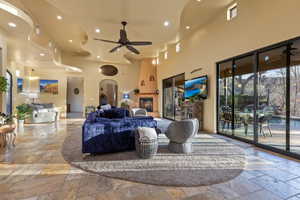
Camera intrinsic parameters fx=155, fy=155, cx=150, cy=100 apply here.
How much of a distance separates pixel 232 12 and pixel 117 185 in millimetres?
5858

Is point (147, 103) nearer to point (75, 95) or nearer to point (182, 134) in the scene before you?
point (182, 134)

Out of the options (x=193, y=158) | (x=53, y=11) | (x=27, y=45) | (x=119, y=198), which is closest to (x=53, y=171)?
(x=119, y=198)

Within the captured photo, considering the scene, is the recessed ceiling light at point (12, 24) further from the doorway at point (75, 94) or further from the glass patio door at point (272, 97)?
the doorway at point (75, 94)

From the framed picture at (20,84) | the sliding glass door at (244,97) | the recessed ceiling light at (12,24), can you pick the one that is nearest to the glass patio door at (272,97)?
the sliding glass door at (244,97)

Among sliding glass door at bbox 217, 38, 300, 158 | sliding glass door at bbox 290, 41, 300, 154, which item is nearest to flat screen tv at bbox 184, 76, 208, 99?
sliding glass door at bbox 217, 38, 300, 158

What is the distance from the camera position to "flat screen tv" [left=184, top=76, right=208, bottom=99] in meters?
6.05

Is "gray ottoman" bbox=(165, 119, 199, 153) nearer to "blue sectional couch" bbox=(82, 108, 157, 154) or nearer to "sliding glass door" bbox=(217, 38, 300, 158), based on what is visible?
"blue sectional couch" bbox=(82, 108, 157, 154)

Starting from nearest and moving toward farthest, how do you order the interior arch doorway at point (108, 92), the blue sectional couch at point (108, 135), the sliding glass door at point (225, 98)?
the blue sectional couch at point (108, 135) < the sliding glass door at point (225, 98) < the interior arch doorway at point (108, 92)

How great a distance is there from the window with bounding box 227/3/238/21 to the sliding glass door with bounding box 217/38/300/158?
1.36 meters

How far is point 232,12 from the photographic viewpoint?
5.03 metres

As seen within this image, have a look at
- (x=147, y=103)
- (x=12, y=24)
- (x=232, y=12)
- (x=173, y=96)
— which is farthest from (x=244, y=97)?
(x=147, y=103)

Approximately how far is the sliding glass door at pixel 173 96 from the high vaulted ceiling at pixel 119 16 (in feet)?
8.05

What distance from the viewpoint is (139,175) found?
2.58m

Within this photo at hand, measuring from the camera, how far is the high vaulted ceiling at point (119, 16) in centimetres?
412
